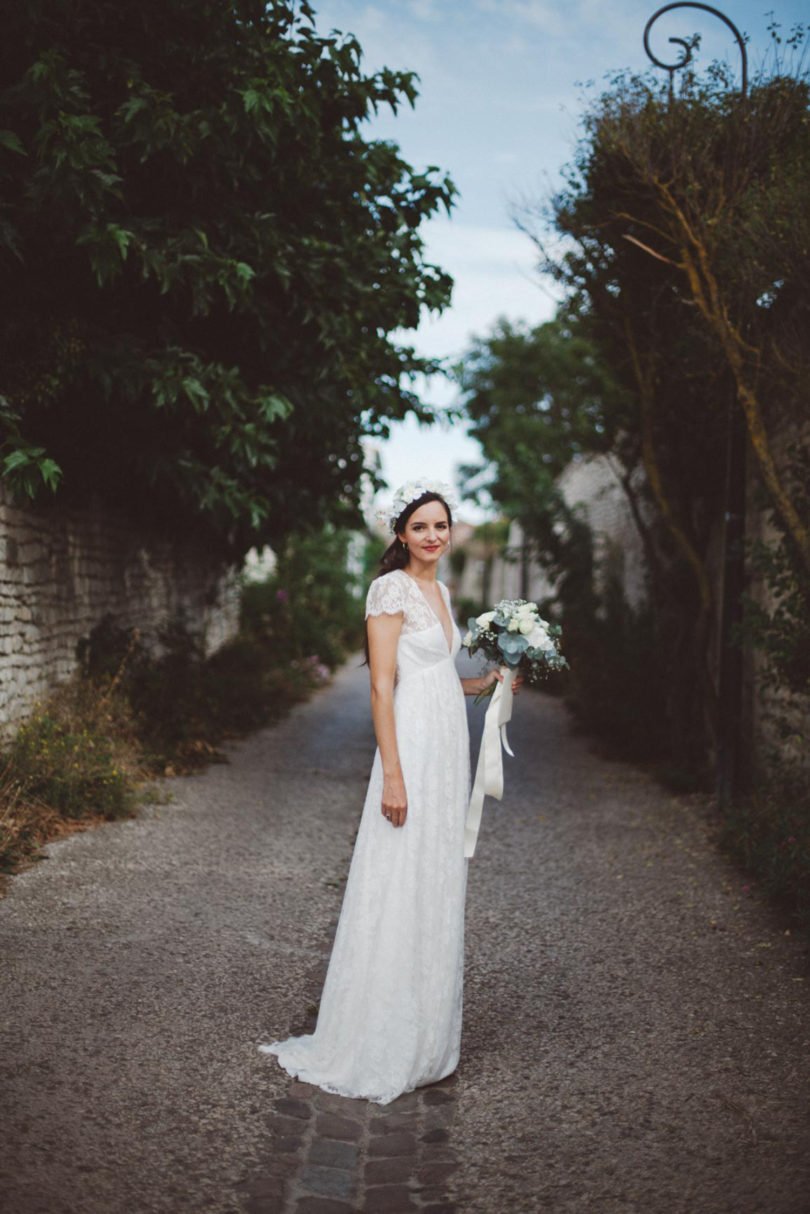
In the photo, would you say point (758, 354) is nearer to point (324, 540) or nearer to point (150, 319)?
point (150, 319)

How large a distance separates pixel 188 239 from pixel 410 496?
3443mm

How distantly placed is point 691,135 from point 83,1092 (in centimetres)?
669

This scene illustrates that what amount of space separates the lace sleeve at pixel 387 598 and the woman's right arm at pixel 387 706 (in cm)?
2

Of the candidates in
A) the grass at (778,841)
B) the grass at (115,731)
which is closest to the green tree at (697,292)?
the grass at (778,841)

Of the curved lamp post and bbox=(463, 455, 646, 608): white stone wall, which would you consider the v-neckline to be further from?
bbox=(463, 455, 646, 608): white stone wall

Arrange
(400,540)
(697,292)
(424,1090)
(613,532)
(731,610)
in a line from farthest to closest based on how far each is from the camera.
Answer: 1. (613,532)
2. (731,610)
3. (697,292)
4. (400,540)
5. (424,1090)

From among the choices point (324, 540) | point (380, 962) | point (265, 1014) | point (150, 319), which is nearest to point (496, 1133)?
point (380, 962)

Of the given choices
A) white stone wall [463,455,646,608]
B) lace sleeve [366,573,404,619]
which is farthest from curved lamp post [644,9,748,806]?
lace sleeve [366,573,404,619]

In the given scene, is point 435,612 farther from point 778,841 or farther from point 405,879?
point 778,841

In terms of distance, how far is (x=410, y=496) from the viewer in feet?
12.0

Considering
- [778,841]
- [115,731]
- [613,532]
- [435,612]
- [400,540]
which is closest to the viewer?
[435,612]

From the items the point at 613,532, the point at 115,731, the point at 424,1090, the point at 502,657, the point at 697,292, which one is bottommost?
the point at 424,1090

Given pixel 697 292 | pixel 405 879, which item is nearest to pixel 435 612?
pixel 405 879

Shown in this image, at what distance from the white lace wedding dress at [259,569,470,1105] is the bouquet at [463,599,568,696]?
16 centimetres
